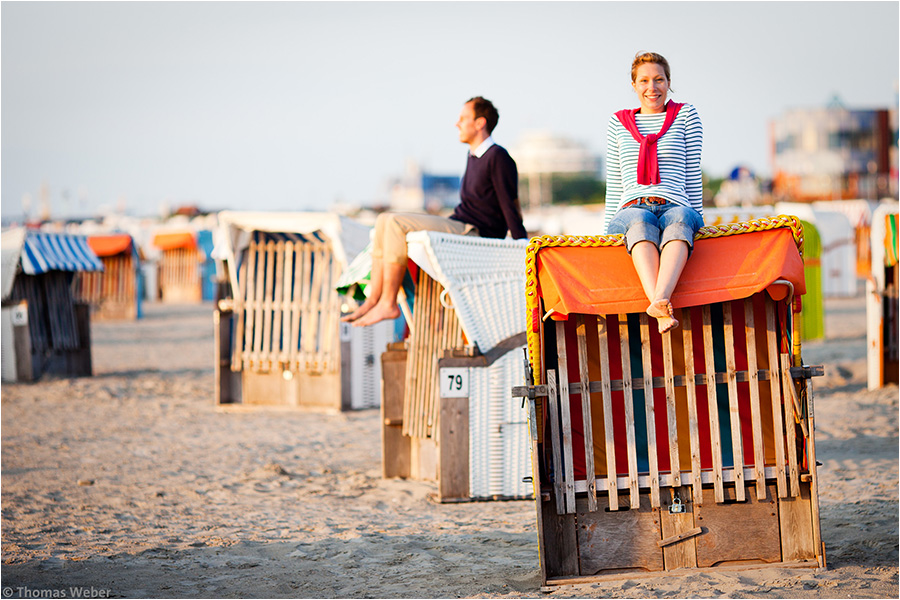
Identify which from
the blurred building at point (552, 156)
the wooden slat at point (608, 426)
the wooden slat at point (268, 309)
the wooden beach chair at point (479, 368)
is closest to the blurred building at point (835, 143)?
the wooden slat at point (268, 309)

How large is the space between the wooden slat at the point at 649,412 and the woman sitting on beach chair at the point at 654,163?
257 mm

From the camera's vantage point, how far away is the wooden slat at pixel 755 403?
4.51 m

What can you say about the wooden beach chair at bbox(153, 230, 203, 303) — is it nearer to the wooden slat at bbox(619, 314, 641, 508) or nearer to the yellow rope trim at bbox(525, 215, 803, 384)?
the yellow rope trim at bbox(525, 215, 803, 384)

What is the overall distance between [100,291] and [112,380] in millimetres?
12693

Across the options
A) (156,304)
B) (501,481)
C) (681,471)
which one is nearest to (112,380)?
(501,481)

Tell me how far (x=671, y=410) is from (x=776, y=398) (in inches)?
19.9

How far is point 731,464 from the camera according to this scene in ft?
15.1

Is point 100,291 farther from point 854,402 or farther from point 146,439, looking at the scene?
point 854,402

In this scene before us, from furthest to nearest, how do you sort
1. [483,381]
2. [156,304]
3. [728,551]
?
1. [156,304]
2. [483,381]
3. [728,551]

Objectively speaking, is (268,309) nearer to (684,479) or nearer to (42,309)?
(42,309)

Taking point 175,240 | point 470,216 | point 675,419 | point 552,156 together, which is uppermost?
point 552,156

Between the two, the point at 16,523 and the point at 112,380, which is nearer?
the point at 16,523

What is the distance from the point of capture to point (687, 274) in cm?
444

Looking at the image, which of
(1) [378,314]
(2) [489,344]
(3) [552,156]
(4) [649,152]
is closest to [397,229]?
(1) [378,314]
